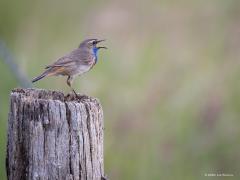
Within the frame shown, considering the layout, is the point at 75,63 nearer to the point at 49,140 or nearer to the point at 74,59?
the point at 74,59

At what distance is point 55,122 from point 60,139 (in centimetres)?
11

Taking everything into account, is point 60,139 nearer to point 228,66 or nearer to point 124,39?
point 228,66

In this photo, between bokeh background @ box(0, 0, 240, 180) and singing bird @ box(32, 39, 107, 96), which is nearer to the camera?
singing bird @ box(32, 39, 107, 96)

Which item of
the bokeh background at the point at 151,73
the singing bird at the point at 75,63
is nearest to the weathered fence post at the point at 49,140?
the singing bird at the point at 75,63

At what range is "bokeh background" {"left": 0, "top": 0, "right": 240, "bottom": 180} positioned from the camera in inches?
355

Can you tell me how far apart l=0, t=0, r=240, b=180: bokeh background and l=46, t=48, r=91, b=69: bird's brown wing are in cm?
113

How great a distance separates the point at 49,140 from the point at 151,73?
16.5ft

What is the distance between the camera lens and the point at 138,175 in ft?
28.7

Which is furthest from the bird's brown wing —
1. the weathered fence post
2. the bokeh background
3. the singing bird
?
the weathered fence post

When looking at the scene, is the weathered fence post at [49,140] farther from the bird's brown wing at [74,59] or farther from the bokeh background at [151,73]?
the bokeh background at [151,73]

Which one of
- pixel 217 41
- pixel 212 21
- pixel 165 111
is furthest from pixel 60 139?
pixel 212 21

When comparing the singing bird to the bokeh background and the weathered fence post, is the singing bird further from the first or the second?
the weathered fence post

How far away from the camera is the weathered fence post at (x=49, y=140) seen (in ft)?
16.5

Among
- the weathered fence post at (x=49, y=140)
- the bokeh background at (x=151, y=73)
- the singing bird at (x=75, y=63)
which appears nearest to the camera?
the weathered fence post at (x=49, y=140)
